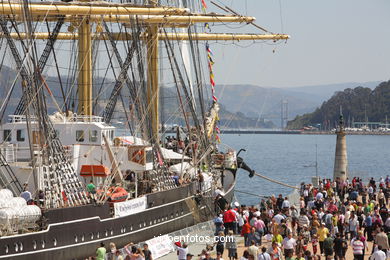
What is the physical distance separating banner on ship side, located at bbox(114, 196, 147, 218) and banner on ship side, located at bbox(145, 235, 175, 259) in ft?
7.90

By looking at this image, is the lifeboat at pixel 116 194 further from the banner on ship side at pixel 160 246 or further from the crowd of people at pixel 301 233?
the crowd of people at pixel 301 233

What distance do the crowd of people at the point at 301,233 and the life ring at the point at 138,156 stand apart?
5.20 m

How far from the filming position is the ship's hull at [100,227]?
98.0 feet

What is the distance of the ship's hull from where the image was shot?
29.9 meters

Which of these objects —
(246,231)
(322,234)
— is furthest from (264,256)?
(246,231)

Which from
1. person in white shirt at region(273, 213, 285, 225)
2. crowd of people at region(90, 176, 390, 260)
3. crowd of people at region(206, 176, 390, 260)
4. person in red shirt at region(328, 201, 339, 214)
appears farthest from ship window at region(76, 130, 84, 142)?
person in red shirt at region(328, 201, 339, 214)

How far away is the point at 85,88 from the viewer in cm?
4584

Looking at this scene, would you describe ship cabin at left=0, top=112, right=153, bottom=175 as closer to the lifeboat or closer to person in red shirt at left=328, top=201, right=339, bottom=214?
the lifeboat

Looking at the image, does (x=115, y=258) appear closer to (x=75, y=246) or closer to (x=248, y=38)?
(x=75, y=246)

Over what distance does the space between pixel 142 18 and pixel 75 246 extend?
2038 centimetres

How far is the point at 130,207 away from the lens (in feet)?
120

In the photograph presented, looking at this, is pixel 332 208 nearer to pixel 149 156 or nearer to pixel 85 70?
pixel 149 156

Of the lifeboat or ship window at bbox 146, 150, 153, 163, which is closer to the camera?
the lifeboat

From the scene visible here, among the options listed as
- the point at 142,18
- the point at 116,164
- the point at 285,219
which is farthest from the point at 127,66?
the point at 285,219
